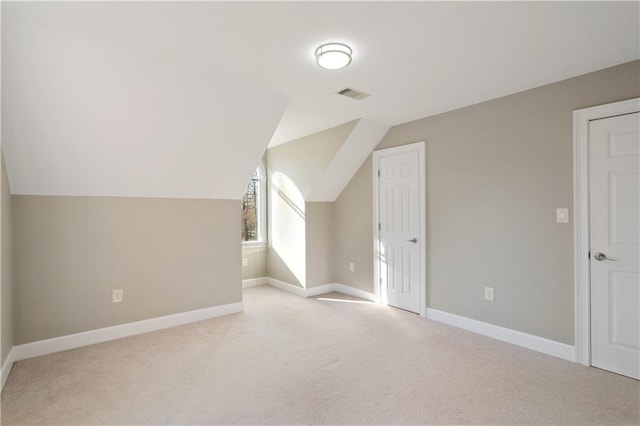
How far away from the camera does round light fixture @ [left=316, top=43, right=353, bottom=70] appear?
2.14m

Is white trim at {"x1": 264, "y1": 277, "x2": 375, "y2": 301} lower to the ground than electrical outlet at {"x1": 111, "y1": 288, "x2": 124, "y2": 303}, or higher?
lower

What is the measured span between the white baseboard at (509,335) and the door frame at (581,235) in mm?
97

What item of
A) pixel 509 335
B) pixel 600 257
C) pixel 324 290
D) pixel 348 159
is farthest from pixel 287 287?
pixel 600 257

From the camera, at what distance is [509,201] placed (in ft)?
10.1

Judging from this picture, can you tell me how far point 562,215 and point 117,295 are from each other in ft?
13.7

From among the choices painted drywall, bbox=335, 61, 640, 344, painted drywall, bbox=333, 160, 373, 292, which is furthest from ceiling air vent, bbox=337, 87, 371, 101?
painted drywall, bbox=333, 160, 373, 292

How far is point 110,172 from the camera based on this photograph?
117 inches

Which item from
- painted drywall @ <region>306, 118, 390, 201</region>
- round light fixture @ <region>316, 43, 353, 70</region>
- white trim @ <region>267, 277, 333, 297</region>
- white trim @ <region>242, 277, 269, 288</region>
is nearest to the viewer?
round light fixture @ <region>316, 43, 353, 70</region>

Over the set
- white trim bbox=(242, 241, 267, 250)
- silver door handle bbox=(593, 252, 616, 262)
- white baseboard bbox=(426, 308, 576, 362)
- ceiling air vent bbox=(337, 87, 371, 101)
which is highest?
ceiling air vent bbox=(337, 87, 371, 101)

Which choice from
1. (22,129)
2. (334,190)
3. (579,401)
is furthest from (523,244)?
(22,129)

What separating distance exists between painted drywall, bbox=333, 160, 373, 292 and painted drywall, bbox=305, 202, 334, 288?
9 centimetres

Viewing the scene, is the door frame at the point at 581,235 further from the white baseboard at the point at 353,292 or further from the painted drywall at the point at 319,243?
the painted drywall at the point at 319,243

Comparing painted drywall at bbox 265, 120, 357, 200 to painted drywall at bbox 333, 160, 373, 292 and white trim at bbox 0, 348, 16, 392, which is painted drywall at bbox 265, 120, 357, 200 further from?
white trim at bbox 0, 348, 16, 392

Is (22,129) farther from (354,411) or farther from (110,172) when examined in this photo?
(354,411)
